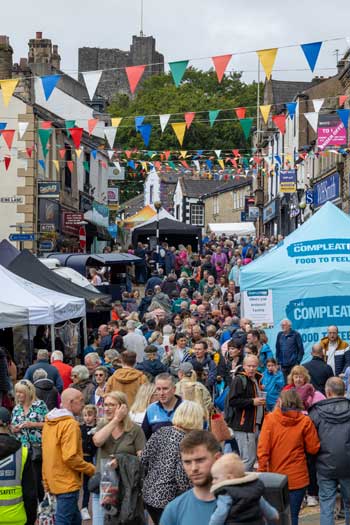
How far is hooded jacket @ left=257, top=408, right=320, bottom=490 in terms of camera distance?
30.2 ft

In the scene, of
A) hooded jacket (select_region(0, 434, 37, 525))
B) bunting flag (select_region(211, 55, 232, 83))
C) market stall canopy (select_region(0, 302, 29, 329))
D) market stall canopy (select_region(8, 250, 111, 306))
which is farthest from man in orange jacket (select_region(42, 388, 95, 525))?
market stall canopy (select_region(8, 250, 111, 306))

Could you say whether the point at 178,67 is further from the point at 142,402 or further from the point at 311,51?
the point at 142,402

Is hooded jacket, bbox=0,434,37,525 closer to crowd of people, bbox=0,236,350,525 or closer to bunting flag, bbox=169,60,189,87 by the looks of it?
crowd of people, bbox=0,236,350,525

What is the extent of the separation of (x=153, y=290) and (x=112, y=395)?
1988 centimetres

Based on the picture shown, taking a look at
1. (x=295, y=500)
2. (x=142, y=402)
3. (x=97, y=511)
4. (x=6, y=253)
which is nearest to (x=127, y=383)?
(x=142, y=402)

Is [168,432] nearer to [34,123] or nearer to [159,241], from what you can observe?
[34,123]

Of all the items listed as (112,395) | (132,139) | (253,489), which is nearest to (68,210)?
(112,395)

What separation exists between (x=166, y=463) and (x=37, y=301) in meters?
10.0

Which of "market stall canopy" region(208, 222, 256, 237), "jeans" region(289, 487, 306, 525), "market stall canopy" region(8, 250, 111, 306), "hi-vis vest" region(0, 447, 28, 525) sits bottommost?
"jeans" region(289, 487, 306, 525)

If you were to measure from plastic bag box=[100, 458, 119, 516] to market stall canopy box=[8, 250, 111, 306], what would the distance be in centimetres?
1339

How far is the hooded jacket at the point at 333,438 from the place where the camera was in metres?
9.38

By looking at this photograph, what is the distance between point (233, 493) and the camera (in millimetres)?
5555

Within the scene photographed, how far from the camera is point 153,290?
28250 mm

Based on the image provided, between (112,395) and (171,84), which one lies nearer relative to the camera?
(112,395)
